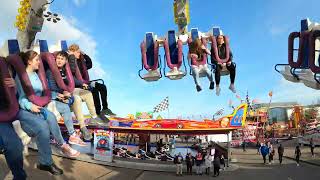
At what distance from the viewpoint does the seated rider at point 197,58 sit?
10000mm

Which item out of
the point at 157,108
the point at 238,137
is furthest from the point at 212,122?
the point at 238,137

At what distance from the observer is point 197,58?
10141 mm

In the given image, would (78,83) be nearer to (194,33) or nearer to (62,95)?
(62,95)

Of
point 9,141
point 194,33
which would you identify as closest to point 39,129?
point 9,141

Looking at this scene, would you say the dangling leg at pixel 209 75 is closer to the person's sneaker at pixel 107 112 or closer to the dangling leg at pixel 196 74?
the dangling leg at pixel 196 74

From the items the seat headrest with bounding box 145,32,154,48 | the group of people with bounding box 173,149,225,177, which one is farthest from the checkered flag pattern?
the seat headrest with bounding box 145,32,154,48

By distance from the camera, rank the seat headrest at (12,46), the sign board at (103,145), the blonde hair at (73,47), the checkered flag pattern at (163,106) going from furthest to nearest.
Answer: the checkered flag pattern at (163,106) < the sign board at (103,145) < the blonde hair at (73,47) < the seat headrest at (12,46)

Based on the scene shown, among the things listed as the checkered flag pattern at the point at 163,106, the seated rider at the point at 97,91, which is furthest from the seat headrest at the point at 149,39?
the checkered flag pattern at the point at 163,106

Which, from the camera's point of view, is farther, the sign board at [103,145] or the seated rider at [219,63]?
the sign board at [103,145]

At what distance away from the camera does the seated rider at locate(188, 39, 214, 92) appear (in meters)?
10.0

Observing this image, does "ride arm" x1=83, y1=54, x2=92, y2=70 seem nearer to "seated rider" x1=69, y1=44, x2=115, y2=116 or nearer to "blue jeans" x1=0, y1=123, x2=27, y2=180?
"seated rider" x1=69, y1=44, x2=115, y2=116

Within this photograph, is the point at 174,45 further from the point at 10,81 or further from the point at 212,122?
the point at 212,122

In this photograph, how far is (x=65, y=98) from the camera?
24.0 ft

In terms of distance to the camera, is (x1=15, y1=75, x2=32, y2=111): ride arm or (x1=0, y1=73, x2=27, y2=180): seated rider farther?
(x1=15, y1=75, x2=32, y2=111): ride arm
